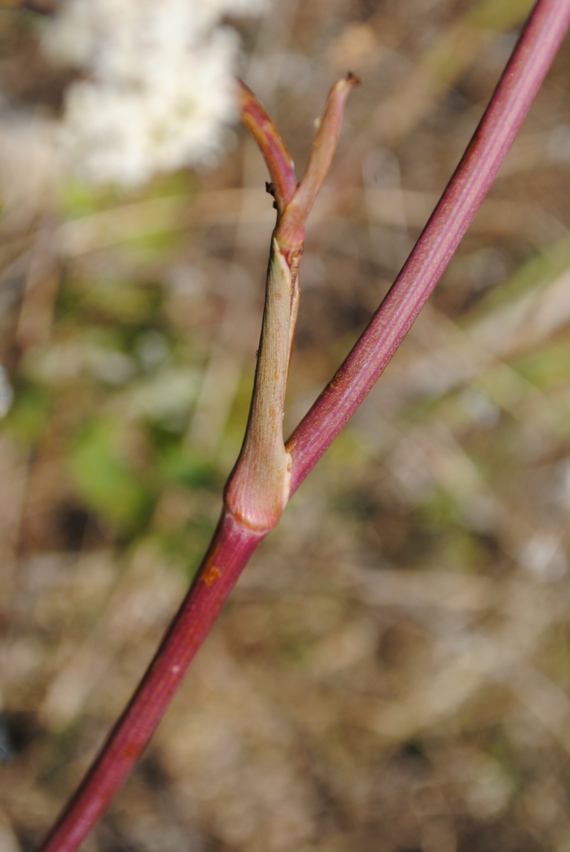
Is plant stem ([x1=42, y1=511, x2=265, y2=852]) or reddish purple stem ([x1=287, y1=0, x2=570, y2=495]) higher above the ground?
reddish purple stem ([x1=287, y1=0, x2=570, y2=495])

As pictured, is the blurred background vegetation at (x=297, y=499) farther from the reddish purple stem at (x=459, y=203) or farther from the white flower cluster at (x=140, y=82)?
the reddish purple stem at (x=459, y=203)

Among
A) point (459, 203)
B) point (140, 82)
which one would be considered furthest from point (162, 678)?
point (140, 82)

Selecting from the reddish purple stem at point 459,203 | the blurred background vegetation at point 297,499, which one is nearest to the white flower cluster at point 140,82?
the blurred background vegetation at point 297,499

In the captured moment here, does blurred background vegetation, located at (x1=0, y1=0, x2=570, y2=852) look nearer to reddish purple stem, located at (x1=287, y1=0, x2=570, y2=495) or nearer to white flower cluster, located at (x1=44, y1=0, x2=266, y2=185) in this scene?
white flower cluster, located at (x1=44, y1=0, x2=266, y2=185)

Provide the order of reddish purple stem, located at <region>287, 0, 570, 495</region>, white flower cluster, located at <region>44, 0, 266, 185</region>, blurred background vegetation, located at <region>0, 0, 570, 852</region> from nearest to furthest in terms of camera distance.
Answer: reddish purple stem, located at <region>287, 0, 570, 495</region>, white flower cluster, located at <region>44, 0, 266, 185</region>, blurred background vegetation, located at <region>0, 0, 570, 852</region>

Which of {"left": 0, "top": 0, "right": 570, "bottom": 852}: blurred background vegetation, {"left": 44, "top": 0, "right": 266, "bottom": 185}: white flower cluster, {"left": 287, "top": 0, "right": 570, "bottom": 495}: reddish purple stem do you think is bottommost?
{"left": 0, "top": 0, "right": 570, "bottom": 852}: blurred background vegetation

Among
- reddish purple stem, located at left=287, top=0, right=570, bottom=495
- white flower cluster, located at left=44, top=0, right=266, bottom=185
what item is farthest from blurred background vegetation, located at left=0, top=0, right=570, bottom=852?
reddish purple stem, located at left=287, top=0, right=570, bottom=495

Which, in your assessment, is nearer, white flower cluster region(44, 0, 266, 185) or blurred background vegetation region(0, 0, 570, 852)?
white flower cluster region(44, 0, 266, 185)

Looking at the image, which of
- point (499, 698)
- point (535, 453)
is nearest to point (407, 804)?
point (499, 698)

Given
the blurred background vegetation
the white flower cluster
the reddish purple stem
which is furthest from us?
the blurred background vegetation
